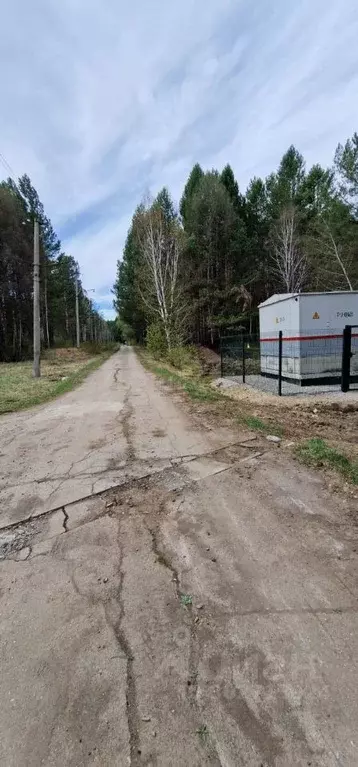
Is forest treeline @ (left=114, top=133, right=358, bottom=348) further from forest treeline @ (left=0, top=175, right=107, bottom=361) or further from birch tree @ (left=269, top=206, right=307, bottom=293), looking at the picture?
forest treeline @ (left=0, top=175, right=107, bottom=361)

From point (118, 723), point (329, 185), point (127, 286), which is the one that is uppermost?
point (329, 185)

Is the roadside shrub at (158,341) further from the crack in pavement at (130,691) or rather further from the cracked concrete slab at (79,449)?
the crack in pavement at (130,691)

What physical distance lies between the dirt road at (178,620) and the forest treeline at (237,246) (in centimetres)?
1769

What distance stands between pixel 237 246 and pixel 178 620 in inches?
1056

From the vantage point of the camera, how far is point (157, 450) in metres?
4.64

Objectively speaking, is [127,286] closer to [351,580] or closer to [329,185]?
[329,185]

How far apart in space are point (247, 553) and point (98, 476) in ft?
6.53

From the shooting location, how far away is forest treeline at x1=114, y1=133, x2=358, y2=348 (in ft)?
68.7

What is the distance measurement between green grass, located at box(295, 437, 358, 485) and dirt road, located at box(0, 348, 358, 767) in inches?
12.8

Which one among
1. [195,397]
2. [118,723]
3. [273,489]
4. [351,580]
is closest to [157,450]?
[273,489]

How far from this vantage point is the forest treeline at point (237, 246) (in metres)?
21.0

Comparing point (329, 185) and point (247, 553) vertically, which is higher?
point (329, 185)

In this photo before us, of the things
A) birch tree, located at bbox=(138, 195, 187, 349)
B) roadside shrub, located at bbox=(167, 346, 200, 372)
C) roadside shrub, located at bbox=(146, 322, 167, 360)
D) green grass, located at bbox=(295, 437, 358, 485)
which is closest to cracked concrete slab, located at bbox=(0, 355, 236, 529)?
green grass, located at bbox=(295, 437, 358, 485)

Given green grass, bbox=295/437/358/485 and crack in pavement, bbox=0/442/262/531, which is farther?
green grass, bbox=295/437/358/485
